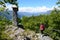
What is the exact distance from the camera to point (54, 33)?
108ft

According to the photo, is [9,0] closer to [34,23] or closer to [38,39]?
[38,39]

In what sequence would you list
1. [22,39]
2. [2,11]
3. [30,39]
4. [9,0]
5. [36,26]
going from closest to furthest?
[2,11] → [9,0] → [22,39] → [30,39] → [36,26]

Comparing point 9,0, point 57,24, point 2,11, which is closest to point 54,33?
point 57,24

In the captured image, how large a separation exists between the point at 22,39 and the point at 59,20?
17.6 metres

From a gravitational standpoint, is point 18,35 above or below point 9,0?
below

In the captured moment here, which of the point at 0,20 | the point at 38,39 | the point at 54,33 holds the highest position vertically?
the point at 0,20

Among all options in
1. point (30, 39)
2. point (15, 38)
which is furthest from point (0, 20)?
point (30, 39)

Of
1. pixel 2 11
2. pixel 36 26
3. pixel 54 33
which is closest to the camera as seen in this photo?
pixel 2 11

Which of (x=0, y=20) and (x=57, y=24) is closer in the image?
(x=0, y=20)

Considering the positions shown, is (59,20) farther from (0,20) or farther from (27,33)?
(0,20)

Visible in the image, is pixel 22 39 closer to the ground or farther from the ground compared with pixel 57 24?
farther from the ground

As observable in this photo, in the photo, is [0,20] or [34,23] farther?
[34,23]

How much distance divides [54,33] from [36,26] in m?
3.47

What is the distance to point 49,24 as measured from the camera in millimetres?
34781
